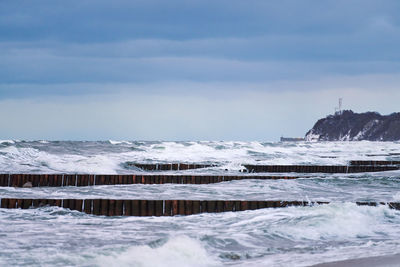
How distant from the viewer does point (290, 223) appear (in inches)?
328

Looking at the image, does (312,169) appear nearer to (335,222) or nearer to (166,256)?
(335,222)

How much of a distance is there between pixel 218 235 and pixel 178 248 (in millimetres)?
1126

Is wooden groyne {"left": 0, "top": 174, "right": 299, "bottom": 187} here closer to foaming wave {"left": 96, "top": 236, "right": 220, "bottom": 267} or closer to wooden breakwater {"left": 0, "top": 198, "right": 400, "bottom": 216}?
wooden breakwater {"left": 0, "top": 198, "right": 400, "bottom": 216}

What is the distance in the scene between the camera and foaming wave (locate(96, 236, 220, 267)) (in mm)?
5789

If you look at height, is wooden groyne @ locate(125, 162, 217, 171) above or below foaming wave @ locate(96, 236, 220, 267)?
above

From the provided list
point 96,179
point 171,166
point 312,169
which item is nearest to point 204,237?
point 96,179

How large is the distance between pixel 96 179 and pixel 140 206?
21.4 ft

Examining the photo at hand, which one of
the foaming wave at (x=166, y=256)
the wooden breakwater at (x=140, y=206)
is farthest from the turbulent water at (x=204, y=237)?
the wooden breakwater at (x=140, y=206)

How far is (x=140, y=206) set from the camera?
31.7 ft

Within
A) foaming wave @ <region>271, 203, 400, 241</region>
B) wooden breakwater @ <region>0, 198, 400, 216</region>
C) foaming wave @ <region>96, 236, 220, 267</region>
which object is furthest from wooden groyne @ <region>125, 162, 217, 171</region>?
foaming wave @ <region>96, 236, 220, 267</region>

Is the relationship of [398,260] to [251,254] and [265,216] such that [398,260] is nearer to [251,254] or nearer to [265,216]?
[251,254]

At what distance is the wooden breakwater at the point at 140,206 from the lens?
31.5ft

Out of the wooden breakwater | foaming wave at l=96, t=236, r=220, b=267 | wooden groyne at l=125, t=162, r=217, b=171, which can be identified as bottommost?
foaming wave at l=96, t=236, r=220, b=267

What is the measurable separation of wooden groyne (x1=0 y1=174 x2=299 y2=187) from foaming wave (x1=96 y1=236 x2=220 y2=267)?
30.5 feet
